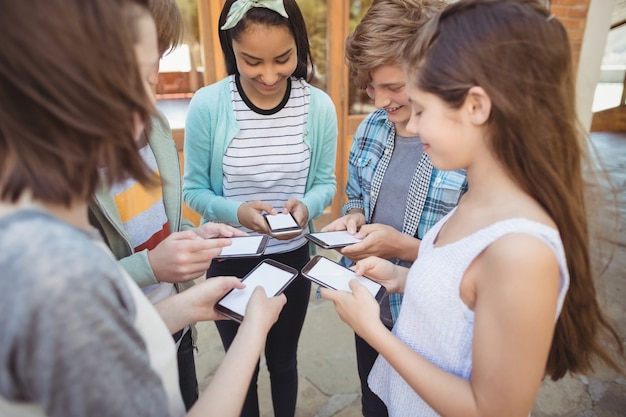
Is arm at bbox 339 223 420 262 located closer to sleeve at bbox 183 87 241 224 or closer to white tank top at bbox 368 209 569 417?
white tank top at bbox 368 209 569 417

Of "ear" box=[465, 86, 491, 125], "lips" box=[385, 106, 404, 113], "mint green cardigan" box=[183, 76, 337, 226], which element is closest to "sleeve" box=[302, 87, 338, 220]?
"mint green cardigan" box=[183, 76, 337, 226]

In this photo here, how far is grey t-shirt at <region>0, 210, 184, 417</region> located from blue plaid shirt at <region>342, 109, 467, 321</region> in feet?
3.71

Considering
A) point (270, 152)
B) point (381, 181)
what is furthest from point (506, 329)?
point (270, 152)

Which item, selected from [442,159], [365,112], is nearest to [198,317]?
[442,159]

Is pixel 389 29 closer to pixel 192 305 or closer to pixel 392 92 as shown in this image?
pixel 392 92

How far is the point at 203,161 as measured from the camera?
178 cm

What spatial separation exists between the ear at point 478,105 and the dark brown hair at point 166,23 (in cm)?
97

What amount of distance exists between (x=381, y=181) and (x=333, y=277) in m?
0.46

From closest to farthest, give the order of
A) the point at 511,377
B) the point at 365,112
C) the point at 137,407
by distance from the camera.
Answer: the point at 137,407, the point at 511,377, the point at 365,112

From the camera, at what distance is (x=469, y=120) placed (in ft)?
3.02

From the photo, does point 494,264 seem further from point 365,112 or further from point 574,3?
point 574,3

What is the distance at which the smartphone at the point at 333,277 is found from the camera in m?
1.33

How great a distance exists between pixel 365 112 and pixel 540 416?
3.10m

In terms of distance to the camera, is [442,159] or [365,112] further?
[365,112]
